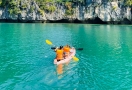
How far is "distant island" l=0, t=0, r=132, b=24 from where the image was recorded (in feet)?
289

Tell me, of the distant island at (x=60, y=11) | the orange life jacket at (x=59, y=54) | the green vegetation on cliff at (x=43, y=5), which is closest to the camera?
the orange life jacket at (x=59, y=54)

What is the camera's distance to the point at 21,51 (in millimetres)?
36188

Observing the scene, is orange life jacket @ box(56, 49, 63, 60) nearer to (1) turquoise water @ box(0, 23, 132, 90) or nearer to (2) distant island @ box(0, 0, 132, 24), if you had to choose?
(1) turquoise water @ box(0, 23, 132, 90)

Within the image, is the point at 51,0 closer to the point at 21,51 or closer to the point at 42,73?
the point at 21,51

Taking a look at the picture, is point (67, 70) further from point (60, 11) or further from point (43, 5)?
point (43, 5)

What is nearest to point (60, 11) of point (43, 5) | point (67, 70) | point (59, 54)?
point (43, 5)

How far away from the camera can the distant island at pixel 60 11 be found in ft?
289

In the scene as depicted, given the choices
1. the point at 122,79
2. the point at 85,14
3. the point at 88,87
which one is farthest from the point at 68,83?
the point at 85,14

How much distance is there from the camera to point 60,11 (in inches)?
3679

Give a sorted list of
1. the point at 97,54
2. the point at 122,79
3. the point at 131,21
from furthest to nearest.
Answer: the point at 131,21
the point at 97,54
the point at 122,79

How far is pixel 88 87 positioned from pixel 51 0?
74.7m

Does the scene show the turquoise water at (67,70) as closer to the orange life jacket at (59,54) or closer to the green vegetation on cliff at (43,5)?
the orange life jacket at (59,54)

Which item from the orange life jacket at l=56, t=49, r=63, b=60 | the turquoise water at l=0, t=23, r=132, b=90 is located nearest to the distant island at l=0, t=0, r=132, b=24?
the turquoise water at l=0, t=23, r=132, b=90

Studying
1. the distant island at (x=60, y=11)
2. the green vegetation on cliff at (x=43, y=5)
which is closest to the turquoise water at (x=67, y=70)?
the distant island at (x=60, y=11)
